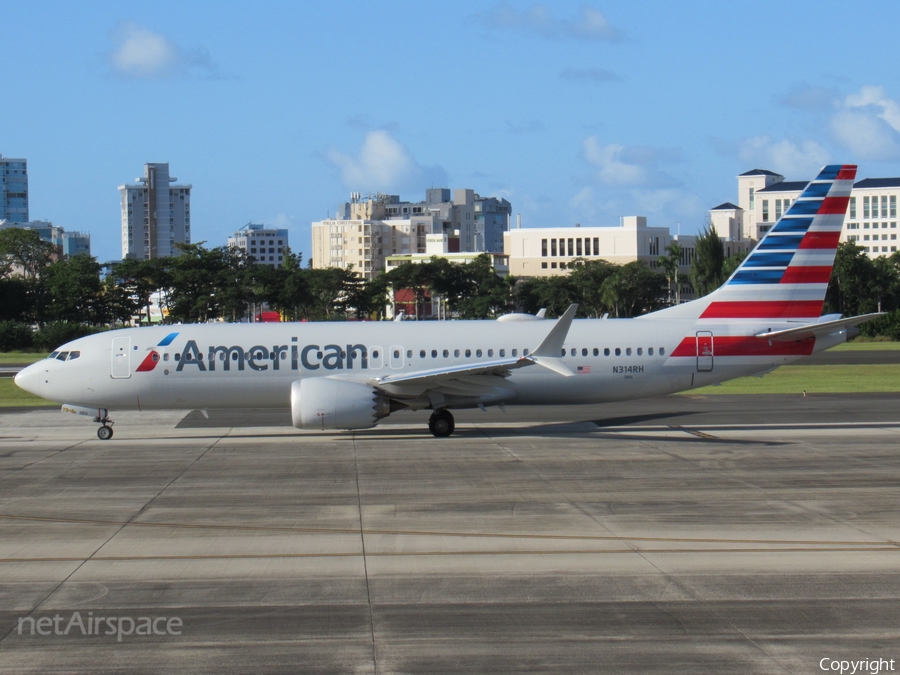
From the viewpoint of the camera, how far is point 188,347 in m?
28.6

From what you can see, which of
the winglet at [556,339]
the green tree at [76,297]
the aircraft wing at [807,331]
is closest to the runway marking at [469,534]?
the winglet at [556,339]

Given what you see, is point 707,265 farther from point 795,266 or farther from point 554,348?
point 554,348

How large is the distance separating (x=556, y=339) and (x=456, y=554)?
510 inches

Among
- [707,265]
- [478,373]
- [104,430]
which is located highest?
[707,265]

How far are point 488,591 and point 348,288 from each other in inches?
4039

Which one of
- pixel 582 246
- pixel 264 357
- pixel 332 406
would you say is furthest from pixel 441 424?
pixel 582 246

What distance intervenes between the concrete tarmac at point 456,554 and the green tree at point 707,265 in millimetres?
80197

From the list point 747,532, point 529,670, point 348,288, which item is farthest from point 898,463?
point 348,288

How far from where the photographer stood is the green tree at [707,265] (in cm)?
10494

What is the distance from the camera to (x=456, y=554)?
14.8m

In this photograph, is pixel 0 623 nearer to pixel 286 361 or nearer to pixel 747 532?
pixel 747 532

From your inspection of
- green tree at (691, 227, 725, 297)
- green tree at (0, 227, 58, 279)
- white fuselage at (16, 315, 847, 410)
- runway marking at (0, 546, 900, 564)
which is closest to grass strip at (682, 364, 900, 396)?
white fuselage at (16, 315, 847, 410)

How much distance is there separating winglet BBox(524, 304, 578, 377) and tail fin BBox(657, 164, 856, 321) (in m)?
5.22

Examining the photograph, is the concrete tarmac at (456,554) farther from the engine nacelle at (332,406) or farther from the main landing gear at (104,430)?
the main landing gear at (104,430)
